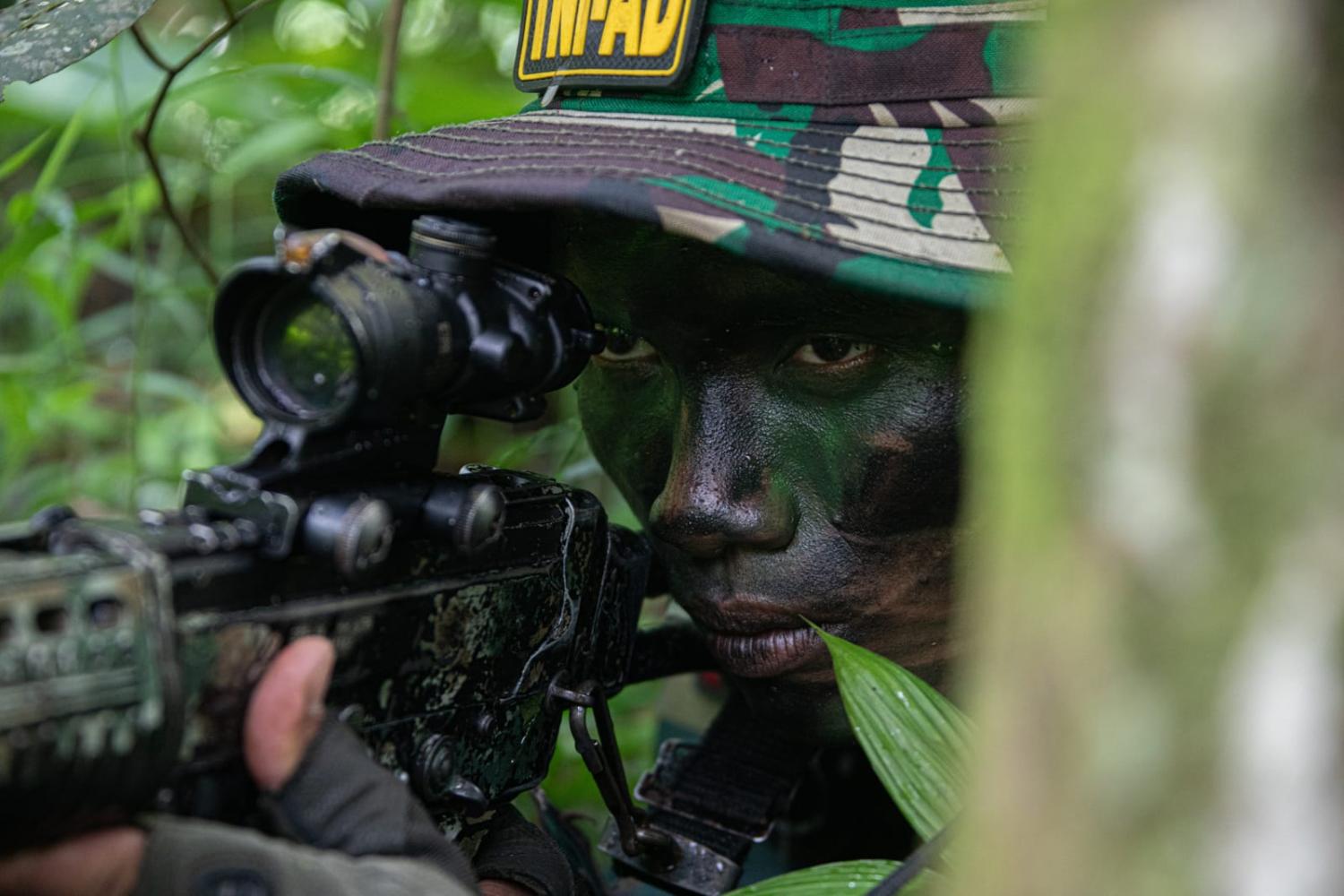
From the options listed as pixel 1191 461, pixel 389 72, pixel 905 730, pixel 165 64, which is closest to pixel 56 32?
pixel 165 64

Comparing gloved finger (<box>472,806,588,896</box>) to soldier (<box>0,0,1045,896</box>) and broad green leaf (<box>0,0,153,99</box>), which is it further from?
broad green leaf (<box>0,0,153,99</box>)

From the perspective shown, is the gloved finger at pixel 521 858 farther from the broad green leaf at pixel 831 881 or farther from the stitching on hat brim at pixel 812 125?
the stitching on hat brim at pixel 812 125

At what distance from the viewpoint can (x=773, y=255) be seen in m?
0.95

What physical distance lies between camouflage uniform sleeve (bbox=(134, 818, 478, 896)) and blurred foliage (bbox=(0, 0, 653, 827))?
771 mm

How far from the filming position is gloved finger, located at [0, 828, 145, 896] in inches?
29.8

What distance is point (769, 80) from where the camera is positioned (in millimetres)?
1112

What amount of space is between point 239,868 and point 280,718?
0.10m

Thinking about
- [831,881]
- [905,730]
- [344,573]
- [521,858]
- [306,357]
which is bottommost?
[521,858]

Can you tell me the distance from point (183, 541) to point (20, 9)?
0.71 meters

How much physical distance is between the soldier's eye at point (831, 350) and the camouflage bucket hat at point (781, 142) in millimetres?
147

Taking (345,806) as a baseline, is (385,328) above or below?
above

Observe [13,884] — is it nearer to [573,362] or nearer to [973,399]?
[573,362]

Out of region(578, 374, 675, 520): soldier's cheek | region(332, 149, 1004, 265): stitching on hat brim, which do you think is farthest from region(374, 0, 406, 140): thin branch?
region(332, 149, 1004, 265): stitching on hat brim

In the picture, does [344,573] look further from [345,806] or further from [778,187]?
[778,187]
